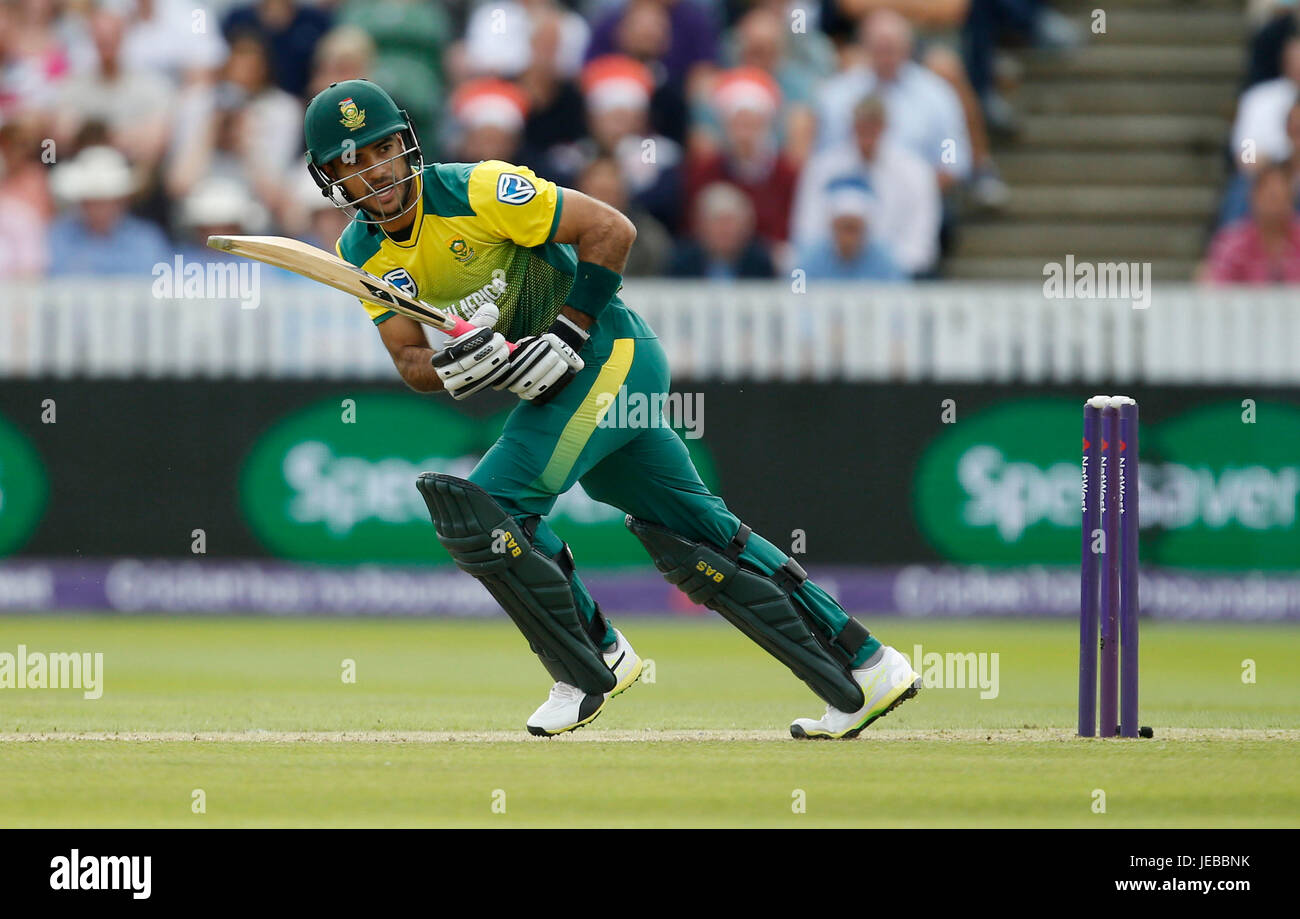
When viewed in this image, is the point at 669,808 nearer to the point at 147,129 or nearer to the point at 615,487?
the point at 615,487

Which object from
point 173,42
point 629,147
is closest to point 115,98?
point 173,42

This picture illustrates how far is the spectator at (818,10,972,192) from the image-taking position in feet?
46.2

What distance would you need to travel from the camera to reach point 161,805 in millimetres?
5844

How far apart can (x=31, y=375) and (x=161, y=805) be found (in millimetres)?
7376

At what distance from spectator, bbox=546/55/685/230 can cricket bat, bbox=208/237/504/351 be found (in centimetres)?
672

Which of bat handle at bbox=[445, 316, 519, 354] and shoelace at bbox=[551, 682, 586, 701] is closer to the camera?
bat handle at bbox=[445, 316, 519, 354]

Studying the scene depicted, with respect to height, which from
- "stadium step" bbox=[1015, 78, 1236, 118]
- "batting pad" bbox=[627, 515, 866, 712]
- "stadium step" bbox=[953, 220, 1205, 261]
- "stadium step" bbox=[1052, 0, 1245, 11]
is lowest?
"batting pad" bbox=[627, 515, 866, 712]

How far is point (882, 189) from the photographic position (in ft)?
45.1

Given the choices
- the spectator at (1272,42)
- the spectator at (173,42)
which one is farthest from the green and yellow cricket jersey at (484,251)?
the spectator at (1272,42)

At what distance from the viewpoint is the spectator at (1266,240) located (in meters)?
13.1

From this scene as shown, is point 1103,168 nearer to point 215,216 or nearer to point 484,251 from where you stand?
point 215,216

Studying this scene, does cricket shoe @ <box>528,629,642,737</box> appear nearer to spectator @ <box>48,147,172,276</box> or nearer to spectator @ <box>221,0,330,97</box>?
spectator @ <box>48,147,172,276</box>

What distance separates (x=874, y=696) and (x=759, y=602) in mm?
534

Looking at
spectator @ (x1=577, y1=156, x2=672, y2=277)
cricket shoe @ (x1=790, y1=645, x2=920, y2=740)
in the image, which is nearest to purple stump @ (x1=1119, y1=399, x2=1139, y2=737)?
cricket shoe @ (x1=790, y1=645, x2=920, y2=740)
